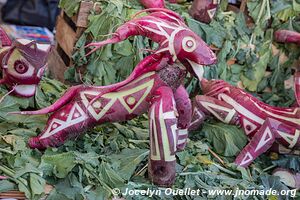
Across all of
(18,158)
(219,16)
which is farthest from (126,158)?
(219,16)

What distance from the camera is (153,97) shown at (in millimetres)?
1469

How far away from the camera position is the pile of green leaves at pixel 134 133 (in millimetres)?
1410

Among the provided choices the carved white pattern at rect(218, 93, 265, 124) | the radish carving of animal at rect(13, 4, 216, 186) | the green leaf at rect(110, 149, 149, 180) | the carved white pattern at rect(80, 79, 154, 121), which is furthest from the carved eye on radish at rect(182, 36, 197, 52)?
the carved white pattern at rect(218, 93, 265, 124)

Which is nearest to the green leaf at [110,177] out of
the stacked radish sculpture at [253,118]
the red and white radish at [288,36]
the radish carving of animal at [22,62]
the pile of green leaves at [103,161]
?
the pile of green leaves at [103,161]

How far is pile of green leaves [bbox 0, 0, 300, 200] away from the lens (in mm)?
1410

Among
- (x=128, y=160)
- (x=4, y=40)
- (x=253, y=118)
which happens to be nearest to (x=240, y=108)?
(x=253, y=118)

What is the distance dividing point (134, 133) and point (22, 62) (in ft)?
1.35

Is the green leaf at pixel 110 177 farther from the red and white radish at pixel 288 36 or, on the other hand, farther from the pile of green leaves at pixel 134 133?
the red and white radish at pixel 288 36

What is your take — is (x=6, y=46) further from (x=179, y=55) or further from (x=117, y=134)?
(x=179, y=55)

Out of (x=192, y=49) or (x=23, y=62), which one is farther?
(x=23, y=62)

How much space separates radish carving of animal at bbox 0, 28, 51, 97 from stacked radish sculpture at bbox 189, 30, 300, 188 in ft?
1.79

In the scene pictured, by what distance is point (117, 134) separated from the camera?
5.53 ft

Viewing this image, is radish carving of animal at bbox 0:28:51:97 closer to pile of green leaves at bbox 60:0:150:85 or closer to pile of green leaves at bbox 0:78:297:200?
pile of green leaves at bbox 0:78:297:200

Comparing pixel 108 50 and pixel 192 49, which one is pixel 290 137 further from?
pixel 108 50
